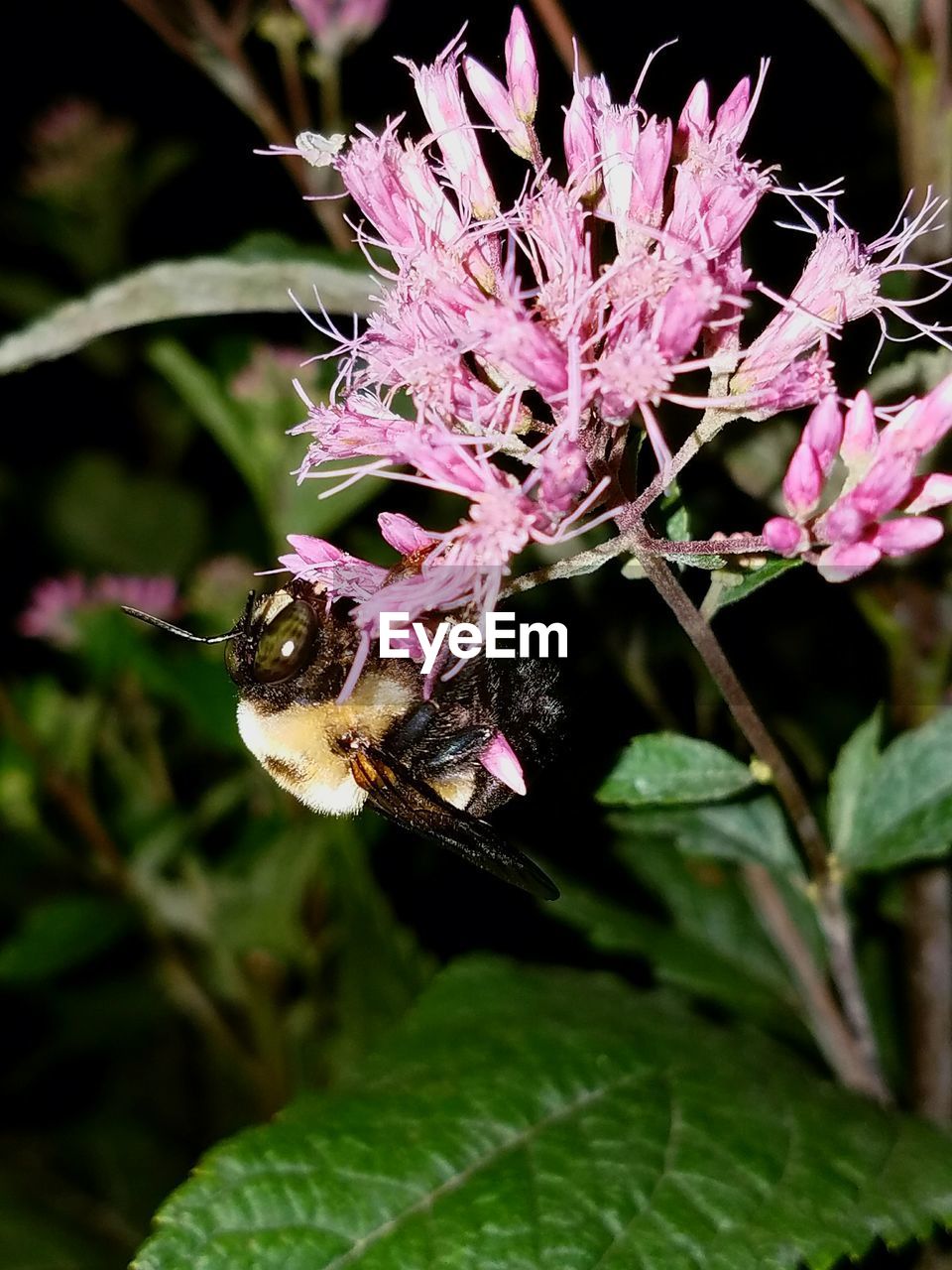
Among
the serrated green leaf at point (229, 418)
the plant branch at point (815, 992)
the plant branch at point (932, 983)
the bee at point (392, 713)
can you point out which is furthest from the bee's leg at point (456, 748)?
the serrated green leaf at point (229, 418)

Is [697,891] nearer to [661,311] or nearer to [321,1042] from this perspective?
[321,1042]

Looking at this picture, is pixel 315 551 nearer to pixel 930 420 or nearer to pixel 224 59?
pixel 930 420

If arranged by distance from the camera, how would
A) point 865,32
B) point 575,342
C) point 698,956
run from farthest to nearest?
point 698,956 → point 865,32 → point 575,342

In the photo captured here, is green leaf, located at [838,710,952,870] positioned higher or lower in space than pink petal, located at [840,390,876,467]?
lower

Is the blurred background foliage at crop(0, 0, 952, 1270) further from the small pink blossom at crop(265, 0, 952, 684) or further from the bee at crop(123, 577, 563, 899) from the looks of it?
the small pink blossom at crop(265, 0, 952, 684)

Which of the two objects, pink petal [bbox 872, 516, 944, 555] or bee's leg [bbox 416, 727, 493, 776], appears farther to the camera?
bee's leg [bbox 416, 727, 493, 776]

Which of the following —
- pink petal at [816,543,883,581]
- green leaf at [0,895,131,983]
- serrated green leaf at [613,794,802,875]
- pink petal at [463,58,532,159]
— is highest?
pink petal at [463,58,532,159]

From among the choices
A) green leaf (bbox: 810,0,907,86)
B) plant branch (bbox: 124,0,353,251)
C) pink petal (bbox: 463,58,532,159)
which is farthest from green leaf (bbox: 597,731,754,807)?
plant branch (bbox: 124,0,353,251)

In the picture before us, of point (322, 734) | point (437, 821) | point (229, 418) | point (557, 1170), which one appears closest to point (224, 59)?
point (229, 418)
